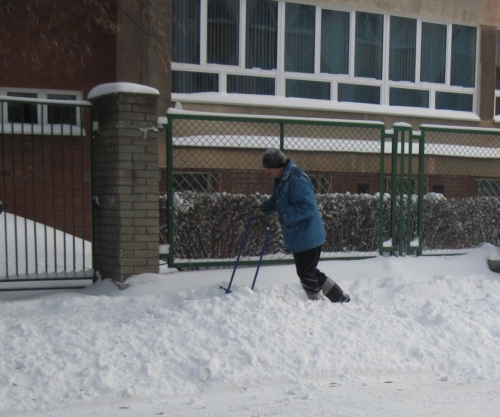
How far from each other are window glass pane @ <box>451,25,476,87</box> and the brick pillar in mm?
9466

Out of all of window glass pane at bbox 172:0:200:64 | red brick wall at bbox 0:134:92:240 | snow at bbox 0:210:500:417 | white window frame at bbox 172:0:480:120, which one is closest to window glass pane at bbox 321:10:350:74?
white window frame at bbox 172:0:480:120

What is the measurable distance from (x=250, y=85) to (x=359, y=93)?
2.48 metres

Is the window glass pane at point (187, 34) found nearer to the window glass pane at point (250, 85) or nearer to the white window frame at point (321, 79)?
the white window frame at point (321, 79)

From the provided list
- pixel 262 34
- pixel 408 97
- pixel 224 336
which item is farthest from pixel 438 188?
pixel 224 336

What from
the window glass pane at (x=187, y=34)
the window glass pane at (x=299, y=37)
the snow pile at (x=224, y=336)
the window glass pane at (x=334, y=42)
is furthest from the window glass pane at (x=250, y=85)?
the snow pile at (x=224, y=336)

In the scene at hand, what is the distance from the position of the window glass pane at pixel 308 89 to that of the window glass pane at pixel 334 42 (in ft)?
1.12

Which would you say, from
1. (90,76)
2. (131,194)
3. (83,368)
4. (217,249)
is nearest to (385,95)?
(90,76)

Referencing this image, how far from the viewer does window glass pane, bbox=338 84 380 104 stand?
12.8 meters

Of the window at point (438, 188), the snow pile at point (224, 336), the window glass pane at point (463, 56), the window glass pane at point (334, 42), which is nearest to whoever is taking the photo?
the snow pile at point (224, 336)

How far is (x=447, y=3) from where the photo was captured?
1344 centimetres

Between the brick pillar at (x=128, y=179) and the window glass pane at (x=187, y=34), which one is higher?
the window glass pane at (x=187, y=34)

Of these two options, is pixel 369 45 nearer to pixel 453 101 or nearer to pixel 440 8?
pixel 440 8

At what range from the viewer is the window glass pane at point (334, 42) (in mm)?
12625

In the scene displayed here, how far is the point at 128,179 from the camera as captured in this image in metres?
6.39
